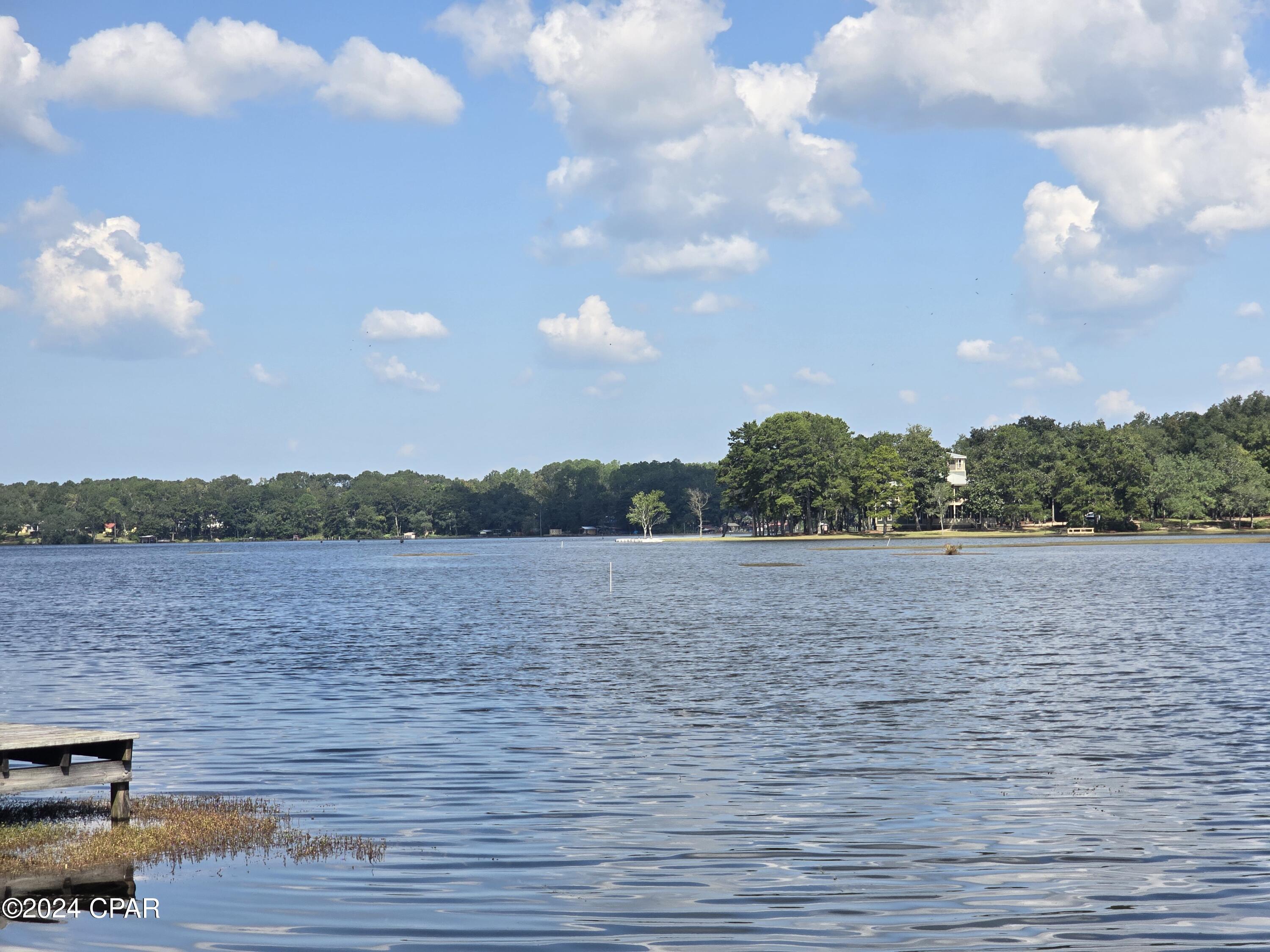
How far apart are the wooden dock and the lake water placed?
2445 millimetres

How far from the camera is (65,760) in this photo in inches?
675

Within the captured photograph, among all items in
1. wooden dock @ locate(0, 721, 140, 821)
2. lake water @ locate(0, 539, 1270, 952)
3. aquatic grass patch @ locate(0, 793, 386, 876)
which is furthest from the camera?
wooden dock @ locate(0, 721, 140, 821)

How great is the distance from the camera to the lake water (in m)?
13.8

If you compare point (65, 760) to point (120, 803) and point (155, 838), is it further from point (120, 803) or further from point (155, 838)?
point (155, 838)

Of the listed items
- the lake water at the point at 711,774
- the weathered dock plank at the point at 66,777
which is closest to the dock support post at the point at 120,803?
the weathered dock plank at the point at 66,777

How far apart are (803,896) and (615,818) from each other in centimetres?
504

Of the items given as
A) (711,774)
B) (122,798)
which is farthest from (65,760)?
(711,774)

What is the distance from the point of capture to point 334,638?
55.5 metres

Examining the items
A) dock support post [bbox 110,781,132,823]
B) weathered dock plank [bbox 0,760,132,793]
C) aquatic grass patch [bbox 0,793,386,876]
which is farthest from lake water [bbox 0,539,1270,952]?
weathered dock plank [bbox 0,760,132,793]

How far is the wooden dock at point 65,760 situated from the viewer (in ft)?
54.5

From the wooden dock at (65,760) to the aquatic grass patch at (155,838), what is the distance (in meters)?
0.59

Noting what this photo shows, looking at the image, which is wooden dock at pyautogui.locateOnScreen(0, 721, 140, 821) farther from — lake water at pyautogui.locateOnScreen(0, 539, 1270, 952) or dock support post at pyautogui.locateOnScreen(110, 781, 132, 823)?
lake water at pyautogui.locateOnScreen(0, 539, 1270, 952)

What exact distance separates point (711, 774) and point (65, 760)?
11.1 metres

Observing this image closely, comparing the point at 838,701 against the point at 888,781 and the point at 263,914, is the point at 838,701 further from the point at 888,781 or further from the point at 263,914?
the point at 263,914
